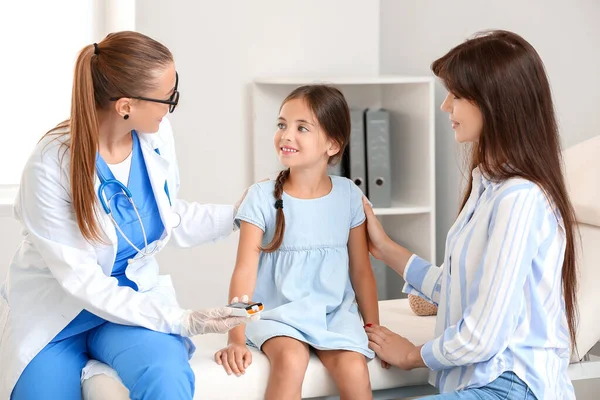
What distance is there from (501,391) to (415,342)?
0.35m

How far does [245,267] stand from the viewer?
1.82 metres

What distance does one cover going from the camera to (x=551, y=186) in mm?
1565

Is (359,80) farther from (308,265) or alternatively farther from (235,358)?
(235,358)

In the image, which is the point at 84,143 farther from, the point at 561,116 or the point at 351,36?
the point at 351,36

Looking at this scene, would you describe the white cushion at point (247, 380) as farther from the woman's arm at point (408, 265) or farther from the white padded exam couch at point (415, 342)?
the woman's arm at point (408, 265)

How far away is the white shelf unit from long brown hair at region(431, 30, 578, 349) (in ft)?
→ 4.30

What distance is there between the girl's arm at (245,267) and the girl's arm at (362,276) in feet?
0.75

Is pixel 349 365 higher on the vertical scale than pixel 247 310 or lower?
lower

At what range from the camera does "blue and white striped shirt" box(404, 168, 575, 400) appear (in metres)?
1.52

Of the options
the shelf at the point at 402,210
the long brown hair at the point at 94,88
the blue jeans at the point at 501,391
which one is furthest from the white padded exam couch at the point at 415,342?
the shelf at the point at 402,210

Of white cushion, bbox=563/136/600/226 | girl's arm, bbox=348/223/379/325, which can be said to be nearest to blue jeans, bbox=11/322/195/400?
girl's arm, bbox=348/223/379/325

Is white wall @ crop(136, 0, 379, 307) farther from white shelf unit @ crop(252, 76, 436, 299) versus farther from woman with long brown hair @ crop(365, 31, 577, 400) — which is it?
woman with long brown hair @ crop(365, 31, 577, 400)

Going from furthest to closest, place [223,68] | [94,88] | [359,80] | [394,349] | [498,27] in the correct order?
1. [223,68]
2. [359,80]
3. [498,27]
4. [394,349]
5. [94,88]

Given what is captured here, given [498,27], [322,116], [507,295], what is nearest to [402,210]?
[498,27]
